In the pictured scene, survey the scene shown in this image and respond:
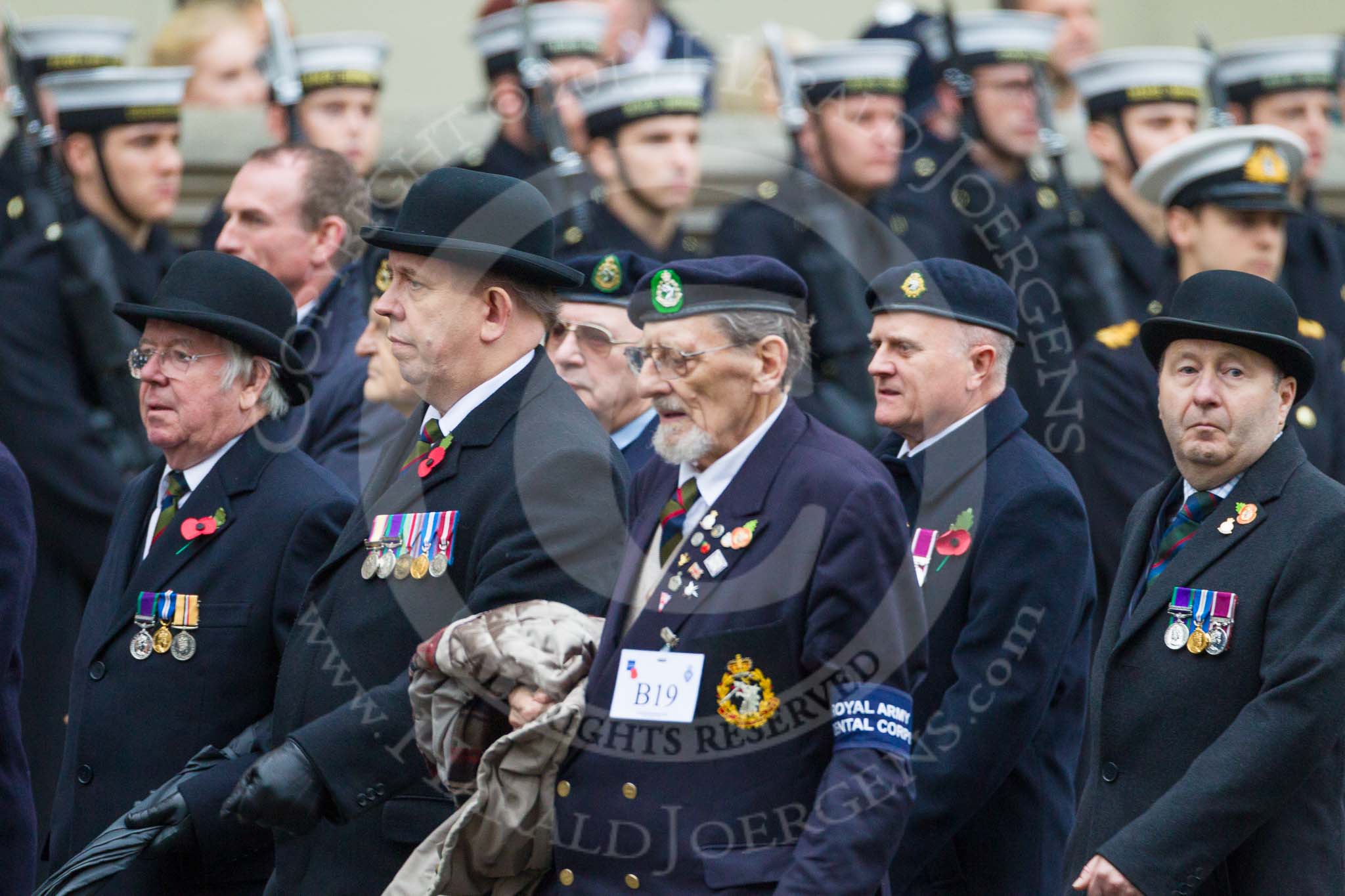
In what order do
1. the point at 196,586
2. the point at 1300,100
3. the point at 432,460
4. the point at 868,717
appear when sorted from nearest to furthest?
the point at 868,717, the point at 432,460, the point at 196,586, the point at 1300,100

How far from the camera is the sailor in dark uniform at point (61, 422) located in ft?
23.6

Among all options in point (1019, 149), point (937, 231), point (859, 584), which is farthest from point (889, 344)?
point (1019, 149)

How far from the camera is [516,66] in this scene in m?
8.95

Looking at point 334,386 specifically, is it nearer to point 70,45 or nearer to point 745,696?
point 745,696

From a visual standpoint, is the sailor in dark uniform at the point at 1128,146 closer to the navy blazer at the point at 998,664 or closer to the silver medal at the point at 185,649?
the navy blazer at the point at 998,664

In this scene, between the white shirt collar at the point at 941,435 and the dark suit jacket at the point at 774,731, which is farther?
the white shirt collar at the point at 941,435

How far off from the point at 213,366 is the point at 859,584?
1.96m

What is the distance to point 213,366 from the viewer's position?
209 inches

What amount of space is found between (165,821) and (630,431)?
6.32ft

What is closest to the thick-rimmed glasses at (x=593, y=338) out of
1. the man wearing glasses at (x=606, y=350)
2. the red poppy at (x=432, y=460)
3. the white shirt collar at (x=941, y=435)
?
the man wearing glasses at (x=606, y=350)

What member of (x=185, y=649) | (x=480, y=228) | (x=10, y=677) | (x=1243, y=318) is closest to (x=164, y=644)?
(x=185, y=649)

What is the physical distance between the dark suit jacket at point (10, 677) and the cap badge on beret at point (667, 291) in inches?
70.7

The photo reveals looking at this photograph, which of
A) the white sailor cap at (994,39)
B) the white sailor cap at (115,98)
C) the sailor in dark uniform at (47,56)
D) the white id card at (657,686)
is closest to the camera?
the white id card at (657,686)

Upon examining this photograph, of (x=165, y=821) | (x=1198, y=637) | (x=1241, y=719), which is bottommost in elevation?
(x=165, y=821)
